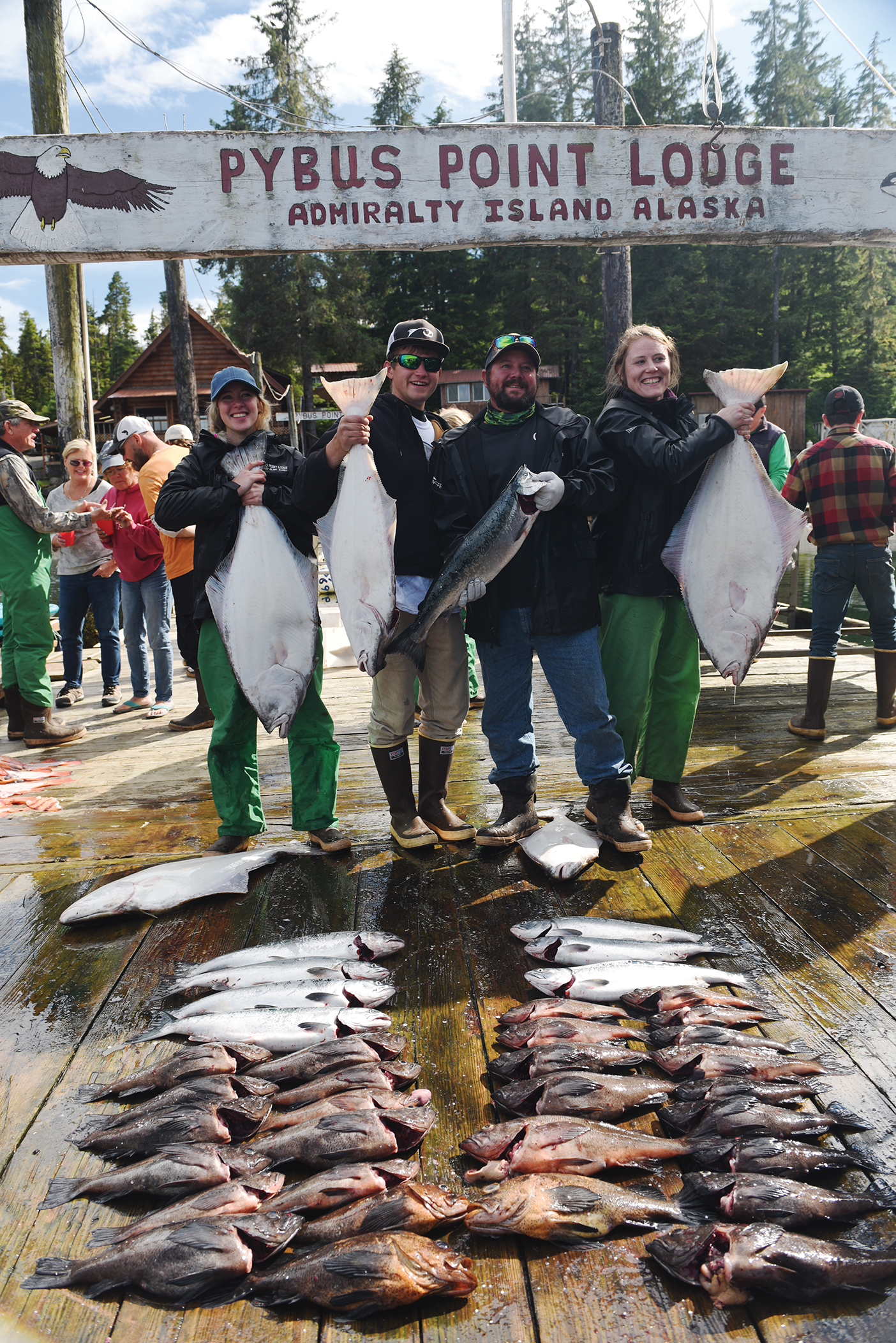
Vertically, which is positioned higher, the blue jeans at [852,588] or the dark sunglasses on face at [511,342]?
the dark sunglasses on face at [511,342]

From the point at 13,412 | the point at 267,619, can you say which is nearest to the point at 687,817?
the point at 267,619

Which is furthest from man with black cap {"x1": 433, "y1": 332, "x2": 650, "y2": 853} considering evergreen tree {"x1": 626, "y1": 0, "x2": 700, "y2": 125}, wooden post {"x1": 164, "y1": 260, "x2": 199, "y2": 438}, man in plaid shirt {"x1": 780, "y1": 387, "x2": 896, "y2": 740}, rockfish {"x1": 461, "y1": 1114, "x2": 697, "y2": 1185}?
evergreen tree {"x1": 626, "y1": 0, "x2": 700, "y2": 125}

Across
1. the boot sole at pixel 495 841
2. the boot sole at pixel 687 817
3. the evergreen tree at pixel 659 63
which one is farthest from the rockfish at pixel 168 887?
the evergreen tree at pixel 659 63

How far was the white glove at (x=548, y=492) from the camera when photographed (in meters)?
3.17

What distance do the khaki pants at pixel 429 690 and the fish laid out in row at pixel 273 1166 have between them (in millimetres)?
1220

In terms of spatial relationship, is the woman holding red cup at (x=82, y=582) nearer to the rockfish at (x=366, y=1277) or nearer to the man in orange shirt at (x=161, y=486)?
the man in orange shirt at (x=161, y=486)

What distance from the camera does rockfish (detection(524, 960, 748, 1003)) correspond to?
2584mm

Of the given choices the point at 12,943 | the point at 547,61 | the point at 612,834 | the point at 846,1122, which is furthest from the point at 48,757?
the point at 547,61

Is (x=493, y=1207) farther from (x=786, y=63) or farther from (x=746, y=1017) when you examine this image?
(x=786, y=63)

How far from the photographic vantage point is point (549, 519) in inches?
139

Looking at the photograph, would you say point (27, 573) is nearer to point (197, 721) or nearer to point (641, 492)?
point (197, 721)

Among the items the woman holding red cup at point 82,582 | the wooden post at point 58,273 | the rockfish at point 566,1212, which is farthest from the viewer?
the wooden post at point 58,273

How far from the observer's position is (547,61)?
4094cm

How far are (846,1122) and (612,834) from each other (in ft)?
5.40
